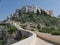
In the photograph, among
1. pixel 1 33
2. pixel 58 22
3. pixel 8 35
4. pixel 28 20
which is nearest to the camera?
pixel 8 35

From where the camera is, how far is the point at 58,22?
170 feet

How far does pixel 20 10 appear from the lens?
58.6m

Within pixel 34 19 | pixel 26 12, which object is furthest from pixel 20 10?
pixel 34 19

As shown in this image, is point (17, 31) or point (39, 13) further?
point (39, 13)

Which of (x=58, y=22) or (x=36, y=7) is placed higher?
(x=36, y=7)

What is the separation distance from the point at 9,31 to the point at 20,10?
100 ft

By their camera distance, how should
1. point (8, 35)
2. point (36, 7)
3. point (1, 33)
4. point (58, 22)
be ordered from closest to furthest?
point (8, 35) < point (1, 33) < point (58, 22) < point (36, 7)

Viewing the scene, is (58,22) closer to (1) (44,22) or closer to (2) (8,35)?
(1) (44,22)

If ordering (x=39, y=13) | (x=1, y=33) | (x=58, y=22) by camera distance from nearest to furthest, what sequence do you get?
(x=1, y=33) → (x=58, y=22) → (x=39, y=13)

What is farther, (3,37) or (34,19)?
(34,19)

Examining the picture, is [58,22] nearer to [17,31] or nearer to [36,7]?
[36,7]

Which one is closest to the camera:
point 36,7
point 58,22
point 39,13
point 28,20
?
point 28,20

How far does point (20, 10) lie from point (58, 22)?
12.7 meters

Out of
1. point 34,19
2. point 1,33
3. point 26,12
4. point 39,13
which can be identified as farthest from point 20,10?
point 1,33
